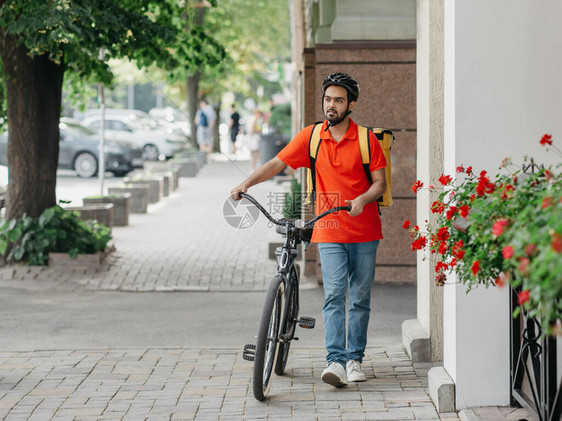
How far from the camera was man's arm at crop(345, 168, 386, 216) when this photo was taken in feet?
18.9

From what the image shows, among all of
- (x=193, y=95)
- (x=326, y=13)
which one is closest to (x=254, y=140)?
(x=193, y=95)

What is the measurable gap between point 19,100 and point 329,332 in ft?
21.5

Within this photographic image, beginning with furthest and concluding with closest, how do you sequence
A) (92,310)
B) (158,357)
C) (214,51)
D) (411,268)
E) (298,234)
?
(214,51) < (411,268) < (92,310) < (158,357) < (298,234)

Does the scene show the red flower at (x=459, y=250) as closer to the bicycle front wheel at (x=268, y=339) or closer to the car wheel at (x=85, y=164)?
the bicycle front wheel at (x=268, y=339)

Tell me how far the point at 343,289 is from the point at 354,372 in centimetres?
56

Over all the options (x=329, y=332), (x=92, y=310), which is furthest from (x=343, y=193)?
(x=92, y=310)

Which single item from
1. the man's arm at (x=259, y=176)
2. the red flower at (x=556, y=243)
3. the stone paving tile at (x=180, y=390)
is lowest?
the stone paving tile at (x=180, y=390)

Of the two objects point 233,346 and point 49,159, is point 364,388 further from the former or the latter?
point 49,159

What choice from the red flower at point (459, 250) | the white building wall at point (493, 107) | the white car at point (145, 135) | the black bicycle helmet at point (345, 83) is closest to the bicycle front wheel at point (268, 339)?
the white building wall at point (493, 107)

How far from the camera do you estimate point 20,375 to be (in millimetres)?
6613

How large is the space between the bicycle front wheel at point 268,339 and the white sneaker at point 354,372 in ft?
1.91

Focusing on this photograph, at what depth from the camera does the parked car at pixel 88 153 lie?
28.2 m

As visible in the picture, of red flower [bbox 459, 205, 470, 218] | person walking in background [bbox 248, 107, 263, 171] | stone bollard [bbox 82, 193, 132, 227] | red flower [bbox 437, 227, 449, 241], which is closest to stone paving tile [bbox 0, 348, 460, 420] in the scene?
red flower [bbox 437, 227, 449, 241]

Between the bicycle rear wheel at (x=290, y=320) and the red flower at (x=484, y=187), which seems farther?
the bicycle rear wheel at (x=290, y=320)
